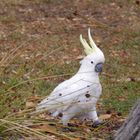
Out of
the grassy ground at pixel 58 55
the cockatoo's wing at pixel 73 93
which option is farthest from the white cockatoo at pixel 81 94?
the grassy ground at pixel 58 55

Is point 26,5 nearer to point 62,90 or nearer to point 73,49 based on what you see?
point 73,49

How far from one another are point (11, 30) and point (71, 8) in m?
1.58

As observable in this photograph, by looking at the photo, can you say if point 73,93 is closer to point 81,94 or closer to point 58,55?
A: point 81,94

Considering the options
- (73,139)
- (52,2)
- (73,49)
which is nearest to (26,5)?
(52,2)

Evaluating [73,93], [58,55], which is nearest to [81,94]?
[73,93]

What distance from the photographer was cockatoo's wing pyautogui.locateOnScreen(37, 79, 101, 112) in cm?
409

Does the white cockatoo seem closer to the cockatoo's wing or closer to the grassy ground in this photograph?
the cockatoo's wing

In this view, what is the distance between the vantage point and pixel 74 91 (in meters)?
4.16

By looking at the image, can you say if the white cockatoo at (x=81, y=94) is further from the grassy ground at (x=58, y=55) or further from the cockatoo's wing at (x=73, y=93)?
the grassy ground at (x=58, y=55)

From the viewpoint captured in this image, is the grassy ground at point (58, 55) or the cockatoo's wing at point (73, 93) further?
the cockatoo's wing at point (73, 93)

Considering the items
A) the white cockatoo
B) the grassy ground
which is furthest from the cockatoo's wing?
the grassy ground

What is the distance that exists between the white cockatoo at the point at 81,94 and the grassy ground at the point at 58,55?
12 centimetres

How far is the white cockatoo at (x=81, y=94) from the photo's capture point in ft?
13.6

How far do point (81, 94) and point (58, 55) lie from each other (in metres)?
3.55
